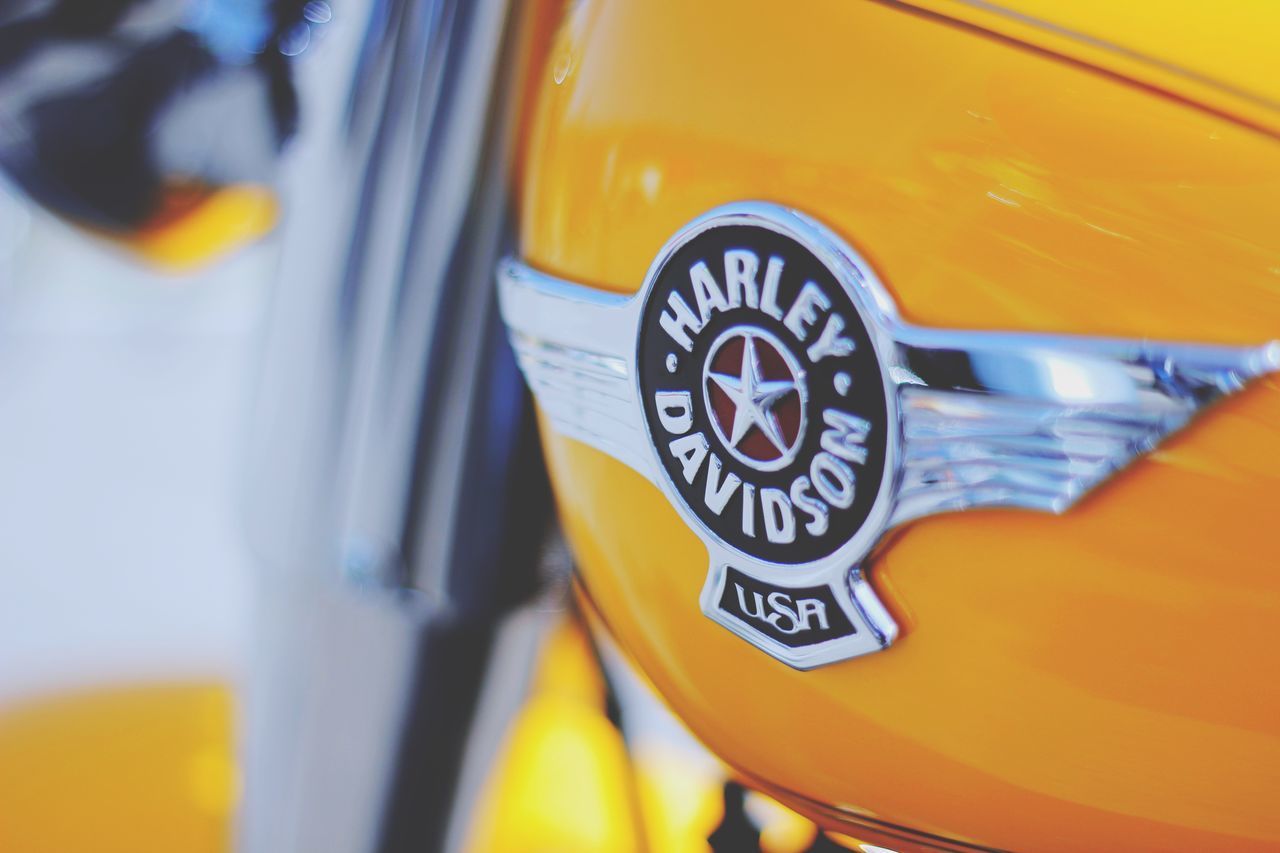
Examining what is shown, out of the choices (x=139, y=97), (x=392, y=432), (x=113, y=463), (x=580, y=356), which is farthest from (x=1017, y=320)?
Result: (x=113, y=463)

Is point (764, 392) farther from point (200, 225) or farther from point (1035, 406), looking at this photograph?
point (200, 225)

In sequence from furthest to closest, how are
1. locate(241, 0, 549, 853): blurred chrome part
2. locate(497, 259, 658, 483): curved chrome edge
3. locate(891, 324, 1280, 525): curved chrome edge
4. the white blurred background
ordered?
the white blurred background, locate(241, 0, 549, 853): blurred chrome part, locate(497, 259, 658, 483): curved chrome edge, locate(891, 324, 1280, 525): curved chrome edge

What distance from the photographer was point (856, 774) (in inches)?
17.9

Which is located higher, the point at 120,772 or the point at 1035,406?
the point at 1035,406

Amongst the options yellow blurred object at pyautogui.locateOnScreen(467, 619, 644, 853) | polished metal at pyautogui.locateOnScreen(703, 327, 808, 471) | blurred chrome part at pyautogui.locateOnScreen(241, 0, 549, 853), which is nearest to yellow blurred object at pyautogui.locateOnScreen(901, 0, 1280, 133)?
polished metal at pyautogui.locateOnScreen(703, 327, 808, 471)

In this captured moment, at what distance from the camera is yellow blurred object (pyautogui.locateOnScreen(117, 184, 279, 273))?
32.4 inches

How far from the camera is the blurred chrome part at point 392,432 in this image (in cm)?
57

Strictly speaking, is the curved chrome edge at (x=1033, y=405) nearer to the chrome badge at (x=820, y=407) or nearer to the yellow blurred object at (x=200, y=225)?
the chrome badge at (x=820, y=407)

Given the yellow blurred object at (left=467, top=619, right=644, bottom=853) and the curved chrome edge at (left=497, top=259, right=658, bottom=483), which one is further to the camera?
the yellow blurred object at (left=467, top=619, right=644, bottom=853)

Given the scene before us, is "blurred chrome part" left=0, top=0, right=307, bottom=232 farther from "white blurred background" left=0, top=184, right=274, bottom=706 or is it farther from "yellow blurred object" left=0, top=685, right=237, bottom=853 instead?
"yellow blurred object" left=0, top=685, right=237, bottom=853

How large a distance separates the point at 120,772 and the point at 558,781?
38cm

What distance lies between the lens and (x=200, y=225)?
2.77 feet

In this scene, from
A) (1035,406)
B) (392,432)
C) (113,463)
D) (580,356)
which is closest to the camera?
(1035,406)

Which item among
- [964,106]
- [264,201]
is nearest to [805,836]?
[964,106]
